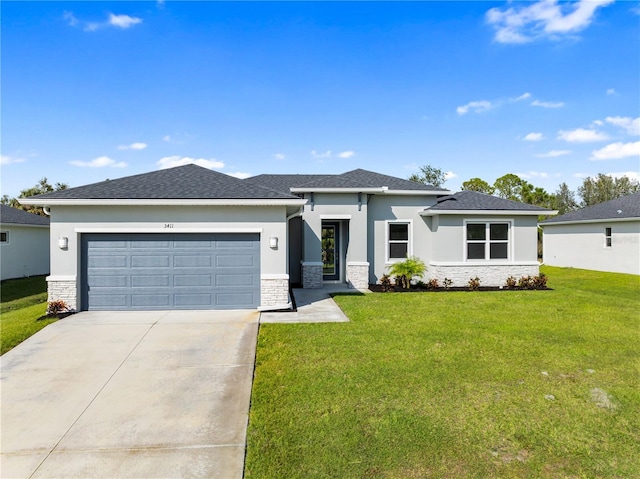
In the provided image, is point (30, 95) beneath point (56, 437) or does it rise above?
above

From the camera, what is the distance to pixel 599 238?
2106cm

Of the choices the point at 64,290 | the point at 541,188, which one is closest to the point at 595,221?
the point at 541,188

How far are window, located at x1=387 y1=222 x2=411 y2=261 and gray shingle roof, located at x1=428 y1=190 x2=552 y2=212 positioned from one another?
56.6 inches

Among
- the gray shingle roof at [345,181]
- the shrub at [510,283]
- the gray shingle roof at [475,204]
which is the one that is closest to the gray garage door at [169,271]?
the gray shingle roof at [345,181]

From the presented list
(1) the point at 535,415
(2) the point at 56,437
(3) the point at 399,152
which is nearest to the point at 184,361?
(2) the point at 56,437

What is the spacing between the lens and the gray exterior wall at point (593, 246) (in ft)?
62.4

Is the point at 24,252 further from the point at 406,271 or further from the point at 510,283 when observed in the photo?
the point at 510,283

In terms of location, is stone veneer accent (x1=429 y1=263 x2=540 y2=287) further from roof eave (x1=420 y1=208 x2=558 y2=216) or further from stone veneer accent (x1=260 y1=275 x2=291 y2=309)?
stone veneer accent (x1=260 y1=275 x2=291 y2=309)

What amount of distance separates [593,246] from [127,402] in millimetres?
25812

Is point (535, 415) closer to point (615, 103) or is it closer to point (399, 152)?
point (615, 103)

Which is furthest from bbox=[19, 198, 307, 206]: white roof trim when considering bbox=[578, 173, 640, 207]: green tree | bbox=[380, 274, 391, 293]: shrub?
bbox=[578, 173, 640, 207]: green tree

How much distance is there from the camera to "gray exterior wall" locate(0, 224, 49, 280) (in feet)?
58.2

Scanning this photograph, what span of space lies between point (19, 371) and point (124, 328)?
2366mm

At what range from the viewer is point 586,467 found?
3.46 meters
